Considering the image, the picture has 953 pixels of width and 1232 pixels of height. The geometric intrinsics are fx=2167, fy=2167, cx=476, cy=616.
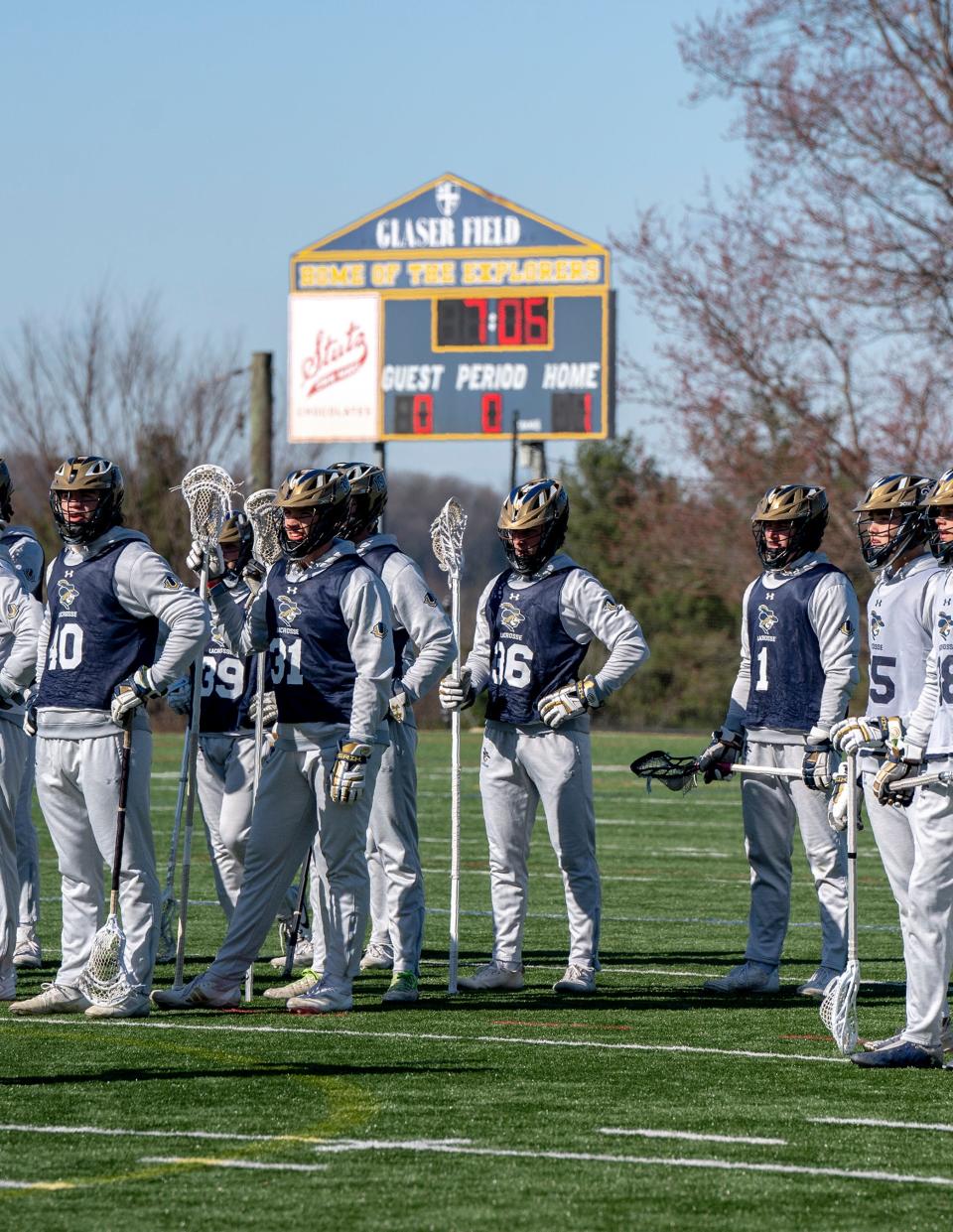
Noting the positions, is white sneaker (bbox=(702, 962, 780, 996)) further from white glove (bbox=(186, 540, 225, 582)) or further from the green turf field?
white glove (bbox=(186, 540, 225, 582))

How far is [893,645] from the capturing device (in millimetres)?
8391

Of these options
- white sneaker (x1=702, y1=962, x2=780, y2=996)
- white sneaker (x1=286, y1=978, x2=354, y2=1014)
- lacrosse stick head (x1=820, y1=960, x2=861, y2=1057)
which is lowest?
white sneaker (x1=702, y1=962, x2=780, y2=996)

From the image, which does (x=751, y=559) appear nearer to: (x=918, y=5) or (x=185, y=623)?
(x=918, y=5)

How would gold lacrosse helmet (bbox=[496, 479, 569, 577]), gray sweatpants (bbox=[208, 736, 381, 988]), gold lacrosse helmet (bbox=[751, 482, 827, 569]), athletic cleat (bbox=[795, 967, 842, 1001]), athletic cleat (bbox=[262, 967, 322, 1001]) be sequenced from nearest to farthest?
gray sweatpants (bbox=[208, 736, 381, 988])
athletic cleat (bbox=[262, 967, 322, 1001])
athletic cleat (bbox=[795, 967, 842, 1001])
gold lacrosse helmet (bbox=[496, 479, 569, 577])
gold lacrosse helmet (bbox=[751, 482, 827, 569])

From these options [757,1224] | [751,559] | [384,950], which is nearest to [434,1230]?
[757,1224]

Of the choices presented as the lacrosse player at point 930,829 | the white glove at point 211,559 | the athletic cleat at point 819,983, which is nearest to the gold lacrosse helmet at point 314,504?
the white glove at point 211,559

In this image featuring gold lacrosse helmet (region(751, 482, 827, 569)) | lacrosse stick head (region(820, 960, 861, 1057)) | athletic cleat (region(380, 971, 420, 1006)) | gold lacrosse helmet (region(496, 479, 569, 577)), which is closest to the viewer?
lacrosse stick head (region(820, 960, 861, 1057))

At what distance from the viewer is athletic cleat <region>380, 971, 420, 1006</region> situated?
378 inches

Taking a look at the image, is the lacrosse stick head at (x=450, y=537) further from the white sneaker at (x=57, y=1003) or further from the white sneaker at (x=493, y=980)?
the white sneaker at (x=57, y=1003)

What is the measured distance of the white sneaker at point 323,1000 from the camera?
9.17 meters

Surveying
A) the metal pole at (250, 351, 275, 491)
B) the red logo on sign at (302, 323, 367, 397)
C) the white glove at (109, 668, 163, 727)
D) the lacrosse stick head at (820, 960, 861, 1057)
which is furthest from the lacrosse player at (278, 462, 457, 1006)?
the metal pole at (250, 351, 275, 491)

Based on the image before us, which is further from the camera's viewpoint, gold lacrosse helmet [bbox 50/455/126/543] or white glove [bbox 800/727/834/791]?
white glove [bbox 800/727/834/791]

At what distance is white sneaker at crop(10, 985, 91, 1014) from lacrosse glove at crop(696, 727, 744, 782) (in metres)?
3.02

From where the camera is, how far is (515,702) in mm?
10180
